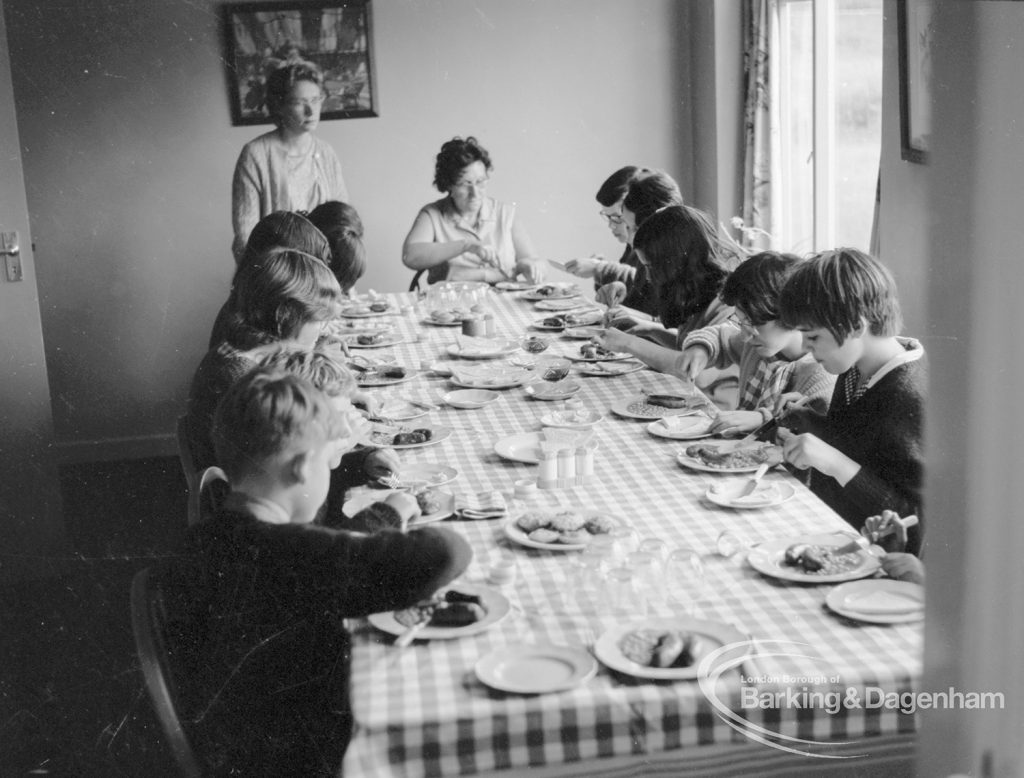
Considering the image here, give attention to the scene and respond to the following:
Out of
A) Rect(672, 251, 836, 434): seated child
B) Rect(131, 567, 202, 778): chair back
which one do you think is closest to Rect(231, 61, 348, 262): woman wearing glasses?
Rect(672, 251, 836, 434): seated child

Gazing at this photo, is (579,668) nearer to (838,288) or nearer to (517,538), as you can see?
(517,538)

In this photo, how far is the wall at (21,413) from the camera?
12.2 feet

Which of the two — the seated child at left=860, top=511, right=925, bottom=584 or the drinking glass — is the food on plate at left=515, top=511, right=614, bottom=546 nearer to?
the drinking glass

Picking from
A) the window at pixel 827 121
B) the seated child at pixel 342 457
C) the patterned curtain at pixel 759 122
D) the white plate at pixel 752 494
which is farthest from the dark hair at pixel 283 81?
the white plate at pixel 752 494

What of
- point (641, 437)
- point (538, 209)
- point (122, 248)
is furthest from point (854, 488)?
point (122, 248)

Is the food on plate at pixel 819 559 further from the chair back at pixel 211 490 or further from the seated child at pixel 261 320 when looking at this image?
the seated child at pixel 261 320

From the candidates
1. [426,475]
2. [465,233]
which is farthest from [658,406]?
[465,233]

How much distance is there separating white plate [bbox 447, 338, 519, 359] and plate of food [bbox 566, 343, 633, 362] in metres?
0.22

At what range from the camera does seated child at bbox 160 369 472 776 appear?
161 centimetres

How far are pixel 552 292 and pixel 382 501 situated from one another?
2.84 meters

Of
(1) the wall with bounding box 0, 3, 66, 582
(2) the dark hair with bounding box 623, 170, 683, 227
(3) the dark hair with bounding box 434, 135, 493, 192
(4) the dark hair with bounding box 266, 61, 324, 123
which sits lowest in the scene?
(1) the wall with bounding box 0, 3, 66, 582

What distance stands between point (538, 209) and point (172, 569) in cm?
421

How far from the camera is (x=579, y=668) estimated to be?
150cm

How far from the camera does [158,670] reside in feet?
5.45
